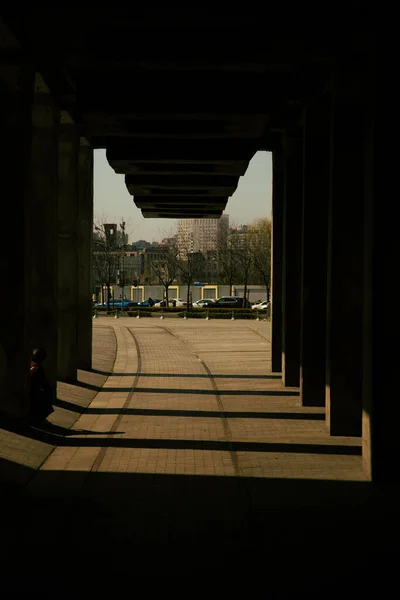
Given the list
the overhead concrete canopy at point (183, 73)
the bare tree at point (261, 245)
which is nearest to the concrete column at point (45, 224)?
the overhead concrete canopy at point (183, 73)

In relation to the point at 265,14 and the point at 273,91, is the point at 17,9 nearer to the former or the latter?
the point at 265,14

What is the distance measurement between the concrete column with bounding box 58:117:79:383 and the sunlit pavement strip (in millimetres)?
1128

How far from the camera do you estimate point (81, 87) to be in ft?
48.5

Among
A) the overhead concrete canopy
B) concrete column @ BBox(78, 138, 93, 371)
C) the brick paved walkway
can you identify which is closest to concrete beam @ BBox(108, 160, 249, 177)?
the overhead concrete canopy

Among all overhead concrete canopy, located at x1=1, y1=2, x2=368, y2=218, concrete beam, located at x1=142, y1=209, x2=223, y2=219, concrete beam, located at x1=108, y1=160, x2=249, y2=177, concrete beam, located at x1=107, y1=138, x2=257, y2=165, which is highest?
overhead concrete canopy, located at x1=1, y1=2, x2=368, y2=218

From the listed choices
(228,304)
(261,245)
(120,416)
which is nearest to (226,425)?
(120,416)

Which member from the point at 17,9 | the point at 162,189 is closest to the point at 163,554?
the point at 17,9

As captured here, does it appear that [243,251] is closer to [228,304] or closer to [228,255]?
[228,255]

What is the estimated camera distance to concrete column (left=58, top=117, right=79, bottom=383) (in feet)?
Answer: 59.4

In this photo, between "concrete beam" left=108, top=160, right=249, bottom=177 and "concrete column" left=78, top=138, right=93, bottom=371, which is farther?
"concrete column" left=78, top=138, right=93, bottom=371

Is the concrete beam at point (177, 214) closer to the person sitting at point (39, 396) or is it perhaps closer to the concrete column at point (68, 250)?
the concrete column at point (68, 250)

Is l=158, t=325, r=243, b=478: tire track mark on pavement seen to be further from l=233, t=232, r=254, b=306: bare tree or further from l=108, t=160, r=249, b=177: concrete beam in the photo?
l=233, t=232, r=254, b=306: bare tree

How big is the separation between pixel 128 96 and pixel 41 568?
32.8 ft

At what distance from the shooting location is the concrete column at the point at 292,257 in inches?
705
